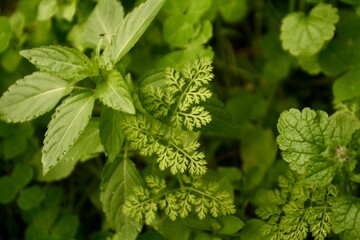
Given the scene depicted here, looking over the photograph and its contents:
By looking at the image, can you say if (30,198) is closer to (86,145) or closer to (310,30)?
(86,145)

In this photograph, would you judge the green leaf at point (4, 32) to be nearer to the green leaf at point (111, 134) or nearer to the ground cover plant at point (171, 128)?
the ground cover plant at point (171, 128)

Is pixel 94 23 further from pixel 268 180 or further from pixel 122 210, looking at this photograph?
pixel 268 180

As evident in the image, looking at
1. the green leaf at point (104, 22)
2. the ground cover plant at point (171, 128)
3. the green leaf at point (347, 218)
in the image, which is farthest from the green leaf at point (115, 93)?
the green leaf at point (347, 218)

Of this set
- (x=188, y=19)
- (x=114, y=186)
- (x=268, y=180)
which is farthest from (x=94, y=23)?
(x=268, y=180)

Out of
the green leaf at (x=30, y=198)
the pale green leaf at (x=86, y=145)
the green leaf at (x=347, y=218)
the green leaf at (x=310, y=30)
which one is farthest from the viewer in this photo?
the green leaf at (x=30, y=198)

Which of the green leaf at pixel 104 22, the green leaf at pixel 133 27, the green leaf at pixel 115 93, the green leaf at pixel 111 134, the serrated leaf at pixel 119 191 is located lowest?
the serrated leaf at pixel 119 191

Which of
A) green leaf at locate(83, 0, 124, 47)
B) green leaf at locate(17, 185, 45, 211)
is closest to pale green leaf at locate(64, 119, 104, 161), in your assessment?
green leaf at locate(83, 0, 124, 47)
